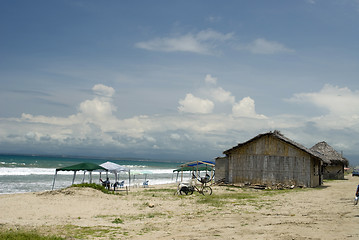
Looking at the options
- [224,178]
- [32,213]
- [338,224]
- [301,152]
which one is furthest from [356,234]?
[224,178]

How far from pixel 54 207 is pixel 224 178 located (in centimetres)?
1572

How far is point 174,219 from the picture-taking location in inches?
531

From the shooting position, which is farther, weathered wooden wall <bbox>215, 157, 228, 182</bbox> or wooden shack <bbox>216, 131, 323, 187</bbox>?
weathered wooden wall <bbox>215, 157, 228, 182</bbox>

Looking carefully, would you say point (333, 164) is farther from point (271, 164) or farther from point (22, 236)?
point (22, 236)

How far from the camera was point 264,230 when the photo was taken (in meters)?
10.4

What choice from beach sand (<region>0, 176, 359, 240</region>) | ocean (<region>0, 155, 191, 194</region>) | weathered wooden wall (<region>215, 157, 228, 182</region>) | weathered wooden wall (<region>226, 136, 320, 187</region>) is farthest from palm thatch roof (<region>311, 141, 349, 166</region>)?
beach sand (<region>0, 176, 359, 240</region>)

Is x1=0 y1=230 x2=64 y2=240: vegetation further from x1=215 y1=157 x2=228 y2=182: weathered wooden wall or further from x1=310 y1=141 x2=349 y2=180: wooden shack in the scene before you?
x1=310 y1=141 x2=349 y2=180: wooden shack

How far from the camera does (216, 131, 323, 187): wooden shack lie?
87.1 feet

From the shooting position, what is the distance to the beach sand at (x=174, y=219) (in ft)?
33.7

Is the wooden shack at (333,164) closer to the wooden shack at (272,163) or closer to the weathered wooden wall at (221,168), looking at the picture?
the wooden shack at (272,163)

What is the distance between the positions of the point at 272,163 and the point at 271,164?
0.11m

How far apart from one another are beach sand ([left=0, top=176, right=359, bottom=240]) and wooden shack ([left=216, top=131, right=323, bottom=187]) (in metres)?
9.50

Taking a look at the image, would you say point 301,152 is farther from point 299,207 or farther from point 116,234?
point 116,234

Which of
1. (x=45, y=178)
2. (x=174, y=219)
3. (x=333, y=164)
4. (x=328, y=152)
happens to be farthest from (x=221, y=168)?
(x=45, y=178)
